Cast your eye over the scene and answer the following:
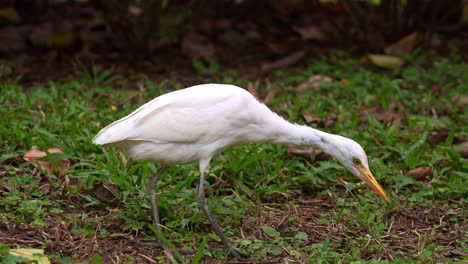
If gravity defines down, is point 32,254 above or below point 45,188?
above

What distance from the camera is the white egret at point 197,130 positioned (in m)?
4.20

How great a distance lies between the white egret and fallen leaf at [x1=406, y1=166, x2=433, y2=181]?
2.95 feet

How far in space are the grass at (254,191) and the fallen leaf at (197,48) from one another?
139cm

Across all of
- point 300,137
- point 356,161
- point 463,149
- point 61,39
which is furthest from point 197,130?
point 61,39

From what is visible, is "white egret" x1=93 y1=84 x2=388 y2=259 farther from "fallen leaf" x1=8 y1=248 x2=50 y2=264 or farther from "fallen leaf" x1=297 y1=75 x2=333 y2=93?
"fallen leaf" x1=297 y1=75 x2=333 y2=93

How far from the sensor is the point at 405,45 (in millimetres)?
7891

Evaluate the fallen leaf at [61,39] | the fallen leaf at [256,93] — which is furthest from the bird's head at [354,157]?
the fallen leaf at [61,39]

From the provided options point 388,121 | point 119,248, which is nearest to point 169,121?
Answer: point 119,248

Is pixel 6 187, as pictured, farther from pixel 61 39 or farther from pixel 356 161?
pixel 61 39

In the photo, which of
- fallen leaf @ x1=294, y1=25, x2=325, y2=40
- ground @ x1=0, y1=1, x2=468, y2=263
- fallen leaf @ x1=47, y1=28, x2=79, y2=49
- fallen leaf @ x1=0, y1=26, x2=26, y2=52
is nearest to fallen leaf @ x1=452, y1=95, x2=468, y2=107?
ground @ x1=0, y1=1, x2=468, y2=263

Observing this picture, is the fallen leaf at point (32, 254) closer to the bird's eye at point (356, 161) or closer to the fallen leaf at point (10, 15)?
the bird's eye at point (356, 161)

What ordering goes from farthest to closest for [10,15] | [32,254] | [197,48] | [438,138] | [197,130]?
1. [10,15]
2. [197,48]
3. [438,138]
4. [197,130]
5. [32,254]

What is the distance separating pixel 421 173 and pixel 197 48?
11.5 ft

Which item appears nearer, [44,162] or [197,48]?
[44,162]
